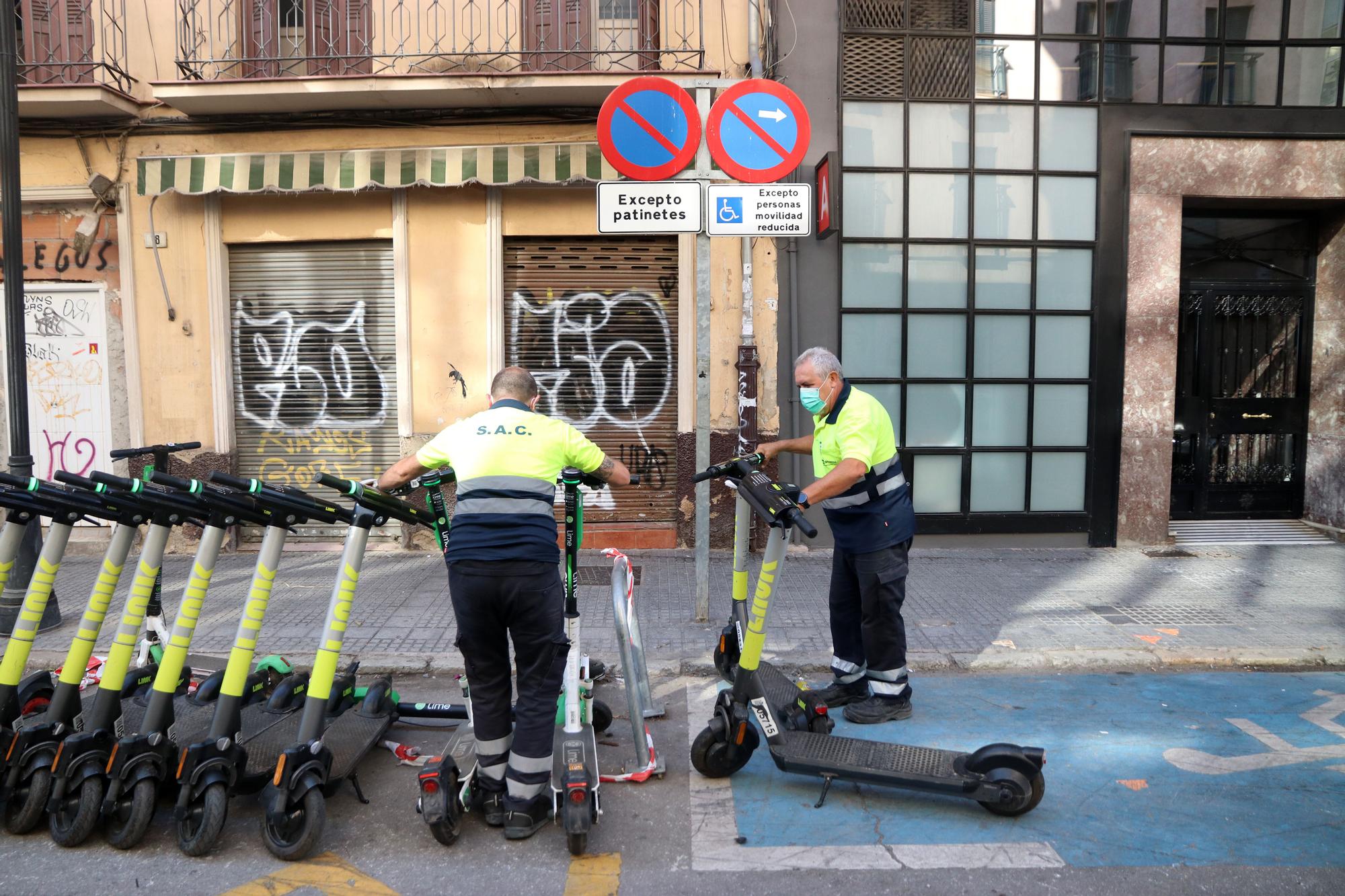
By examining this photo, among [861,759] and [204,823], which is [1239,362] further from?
[204,823]

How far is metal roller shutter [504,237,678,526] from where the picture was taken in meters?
8.98

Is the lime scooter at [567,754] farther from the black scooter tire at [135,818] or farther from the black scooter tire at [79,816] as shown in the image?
the black scooter tire at [79,816]

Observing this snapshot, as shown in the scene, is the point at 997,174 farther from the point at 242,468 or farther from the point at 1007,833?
the point at 242,468

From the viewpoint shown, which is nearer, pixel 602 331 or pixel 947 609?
pixel 947 609

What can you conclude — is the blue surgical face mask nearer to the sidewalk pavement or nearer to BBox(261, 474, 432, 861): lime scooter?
the sidewalk pavement

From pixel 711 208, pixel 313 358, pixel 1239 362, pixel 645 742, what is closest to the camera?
pixel 645 742

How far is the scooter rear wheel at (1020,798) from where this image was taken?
11.8 feet

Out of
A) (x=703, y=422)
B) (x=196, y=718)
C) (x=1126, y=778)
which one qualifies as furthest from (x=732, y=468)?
(x=196, y=718)

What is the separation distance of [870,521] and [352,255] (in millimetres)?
6513

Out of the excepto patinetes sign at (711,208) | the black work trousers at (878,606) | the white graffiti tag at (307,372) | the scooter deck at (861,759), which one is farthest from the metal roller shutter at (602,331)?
the scooter deck at (861,759)

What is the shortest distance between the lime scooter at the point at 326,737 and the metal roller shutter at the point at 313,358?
5.42 meters

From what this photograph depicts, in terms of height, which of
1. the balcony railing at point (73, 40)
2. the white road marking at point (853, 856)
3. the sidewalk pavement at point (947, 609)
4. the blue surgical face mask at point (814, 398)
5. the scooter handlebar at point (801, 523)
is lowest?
the white road marking at point (853, 856)

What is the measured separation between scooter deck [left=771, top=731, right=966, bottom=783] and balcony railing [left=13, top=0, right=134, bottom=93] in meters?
8.75

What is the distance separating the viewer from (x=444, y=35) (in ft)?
28.5
